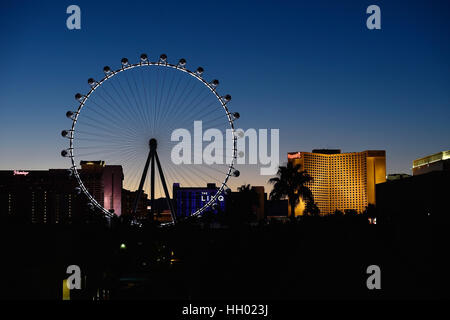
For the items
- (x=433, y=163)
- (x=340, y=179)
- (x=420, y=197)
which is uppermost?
(x=433, y=163)

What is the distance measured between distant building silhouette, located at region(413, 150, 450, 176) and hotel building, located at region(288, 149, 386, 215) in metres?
41.3

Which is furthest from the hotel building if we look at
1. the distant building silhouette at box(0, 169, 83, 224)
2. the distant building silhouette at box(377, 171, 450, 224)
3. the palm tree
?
the palm tree

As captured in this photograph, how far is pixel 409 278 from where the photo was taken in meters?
25.3

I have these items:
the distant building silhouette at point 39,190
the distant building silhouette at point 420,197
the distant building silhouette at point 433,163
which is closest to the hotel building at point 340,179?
the distant building silhouette at point 433,163

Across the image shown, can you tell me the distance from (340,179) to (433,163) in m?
60.6

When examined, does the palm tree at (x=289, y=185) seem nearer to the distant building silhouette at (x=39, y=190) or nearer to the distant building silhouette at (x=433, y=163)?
the distant building silhouette at (x=433, y=163)

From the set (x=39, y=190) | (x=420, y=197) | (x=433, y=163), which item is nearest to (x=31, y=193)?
(x=39, y=190)

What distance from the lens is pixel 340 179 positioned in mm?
174125

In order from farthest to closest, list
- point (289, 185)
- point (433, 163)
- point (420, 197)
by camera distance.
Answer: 1. point (433, 163)
2. point (420, 197)
3. point (289, 185)

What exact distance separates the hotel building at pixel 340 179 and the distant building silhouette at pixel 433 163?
4126 cm

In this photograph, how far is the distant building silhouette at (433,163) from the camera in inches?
4129

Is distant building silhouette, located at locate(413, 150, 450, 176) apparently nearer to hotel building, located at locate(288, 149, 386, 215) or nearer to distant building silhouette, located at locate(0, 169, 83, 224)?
hotel building, located at locate(288, 149, 386, 215)

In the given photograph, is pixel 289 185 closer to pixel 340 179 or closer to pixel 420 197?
pixel 420 197
